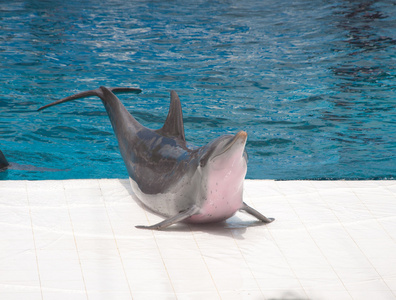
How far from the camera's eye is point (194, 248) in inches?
159

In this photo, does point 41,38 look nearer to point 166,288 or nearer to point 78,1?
point 78,1

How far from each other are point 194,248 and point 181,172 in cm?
68

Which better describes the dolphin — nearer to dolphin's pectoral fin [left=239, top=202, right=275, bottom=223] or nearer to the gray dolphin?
dolphin's pectoral fin [left=239, top=202, right=275, bottom=223]

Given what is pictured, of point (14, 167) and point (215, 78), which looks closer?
point (14, 167)

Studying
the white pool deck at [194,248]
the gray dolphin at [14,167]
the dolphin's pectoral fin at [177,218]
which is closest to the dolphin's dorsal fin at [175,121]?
the white pool deck at [194,248]

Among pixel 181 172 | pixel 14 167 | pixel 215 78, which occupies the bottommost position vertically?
pixel 14 167

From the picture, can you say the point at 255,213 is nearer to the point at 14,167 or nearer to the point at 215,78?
the point at 14,167

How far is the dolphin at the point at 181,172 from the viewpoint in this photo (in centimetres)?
409

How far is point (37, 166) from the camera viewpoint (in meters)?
7.69

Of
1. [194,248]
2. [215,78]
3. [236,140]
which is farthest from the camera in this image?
[215,78]

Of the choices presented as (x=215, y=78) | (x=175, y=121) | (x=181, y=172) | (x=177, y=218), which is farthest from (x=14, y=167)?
(x=215, y=78)

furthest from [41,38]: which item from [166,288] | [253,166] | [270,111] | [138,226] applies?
[166,288]

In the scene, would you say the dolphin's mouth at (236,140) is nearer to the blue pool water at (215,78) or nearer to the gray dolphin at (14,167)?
the blue pool water at (215,78)

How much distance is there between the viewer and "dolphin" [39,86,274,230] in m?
4.09
